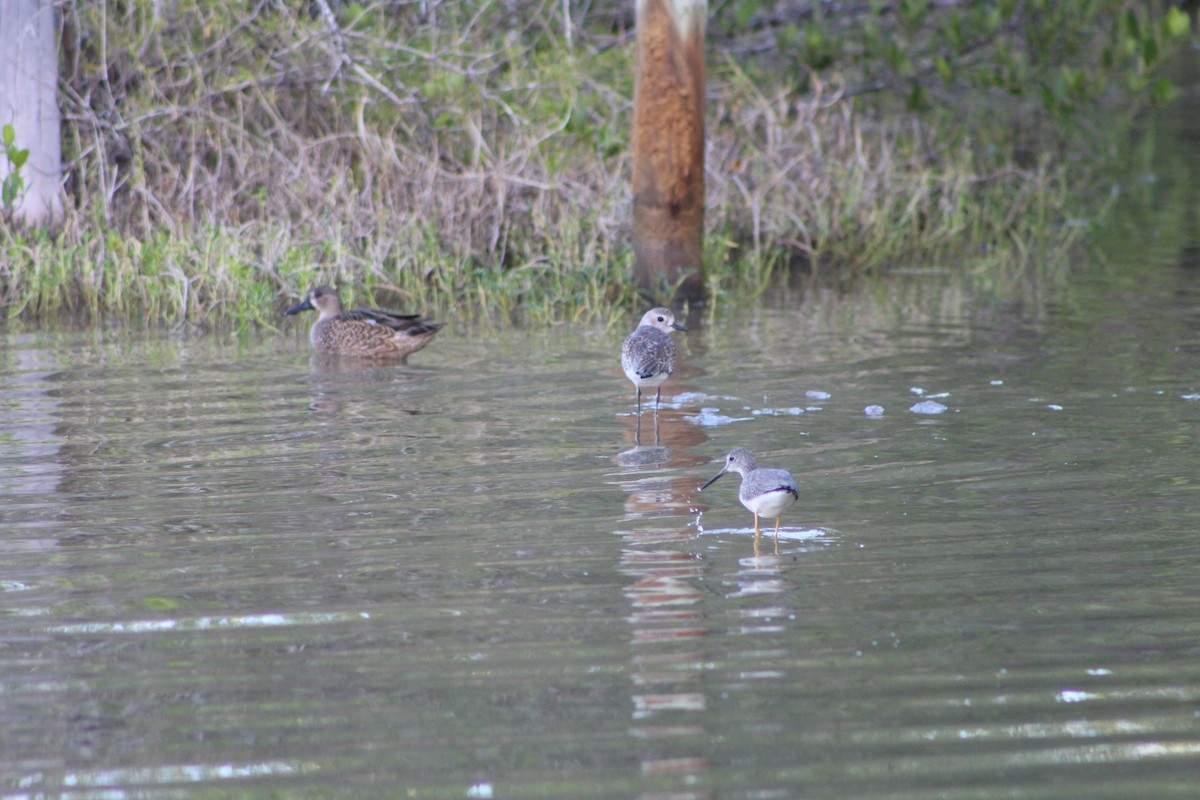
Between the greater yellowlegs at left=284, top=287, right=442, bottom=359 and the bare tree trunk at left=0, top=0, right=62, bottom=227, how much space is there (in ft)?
12.2

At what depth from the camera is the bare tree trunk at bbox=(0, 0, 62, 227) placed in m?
13.7

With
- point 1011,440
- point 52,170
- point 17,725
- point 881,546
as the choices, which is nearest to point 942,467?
point 1011,440

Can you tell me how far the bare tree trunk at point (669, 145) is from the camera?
12875 mm

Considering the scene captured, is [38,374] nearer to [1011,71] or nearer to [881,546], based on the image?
[881,546]

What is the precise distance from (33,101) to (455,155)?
3.66m

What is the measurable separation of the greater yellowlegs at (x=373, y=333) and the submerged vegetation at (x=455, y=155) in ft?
4.61

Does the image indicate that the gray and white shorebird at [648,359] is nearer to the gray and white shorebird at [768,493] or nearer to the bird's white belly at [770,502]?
the gray and white shorebird at [768,493]

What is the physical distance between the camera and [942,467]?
7.72 m

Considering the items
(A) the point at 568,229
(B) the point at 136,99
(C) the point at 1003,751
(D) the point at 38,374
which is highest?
(B) the point at 136,99

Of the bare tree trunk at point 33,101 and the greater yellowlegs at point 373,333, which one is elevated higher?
the bare tree trunk at point 33,101

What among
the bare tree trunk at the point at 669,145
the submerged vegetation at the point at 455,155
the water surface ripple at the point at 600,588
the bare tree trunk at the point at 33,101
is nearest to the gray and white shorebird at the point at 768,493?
the water surface ripple at the point at 600,588

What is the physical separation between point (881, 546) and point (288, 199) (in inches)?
357

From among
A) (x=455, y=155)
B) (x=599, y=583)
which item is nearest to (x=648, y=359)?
(x=599, y=583)

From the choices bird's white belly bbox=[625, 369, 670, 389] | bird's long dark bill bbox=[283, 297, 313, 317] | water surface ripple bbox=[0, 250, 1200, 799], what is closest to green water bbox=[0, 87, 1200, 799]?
water surface ripple bbox=[0, 250, 1200, 799]
